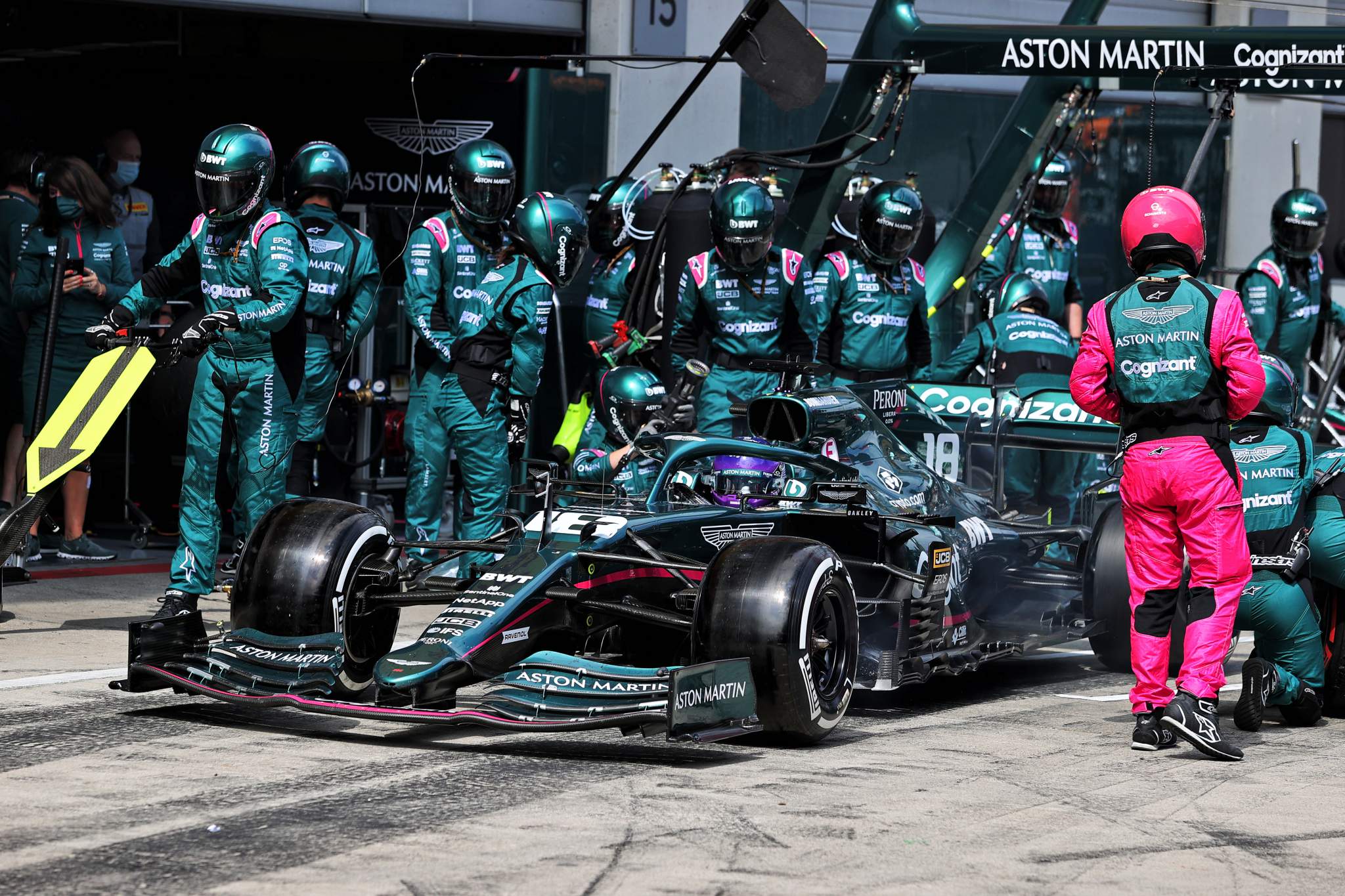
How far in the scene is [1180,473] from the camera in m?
6.95

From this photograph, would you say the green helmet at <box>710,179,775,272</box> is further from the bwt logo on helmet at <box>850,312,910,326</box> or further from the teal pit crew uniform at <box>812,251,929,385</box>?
the bwt logo on helmet at <box>850,312,910,326</box>

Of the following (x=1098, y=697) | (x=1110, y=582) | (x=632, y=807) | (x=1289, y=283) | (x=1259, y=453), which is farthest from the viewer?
(x=1289, y=283)

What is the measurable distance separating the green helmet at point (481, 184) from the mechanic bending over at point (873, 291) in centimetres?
197

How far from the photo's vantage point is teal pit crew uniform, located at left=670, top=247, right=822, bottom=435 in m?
10.8

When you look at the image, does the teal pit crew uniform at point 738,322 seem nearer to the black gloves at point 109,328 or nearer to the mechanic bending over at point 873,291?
the mechanic bending over at point 873,291

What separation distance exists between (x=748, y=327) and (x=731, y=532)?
3565mm

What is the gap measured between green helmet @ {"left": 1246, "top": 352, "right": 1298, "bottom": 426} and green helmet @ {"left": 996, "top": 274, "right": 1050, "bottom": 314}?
4.42m

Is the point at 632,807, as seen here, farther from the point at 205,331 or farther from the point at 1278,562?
the point at 205,331

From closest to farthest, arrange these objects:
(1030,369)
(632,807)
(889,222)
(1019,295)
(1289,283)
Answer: (632,807) < (889,222) < (1030,369) < (1019,295) < (1289,283)

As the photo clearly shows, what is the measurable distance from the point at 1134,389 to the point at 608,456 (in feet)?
13.6

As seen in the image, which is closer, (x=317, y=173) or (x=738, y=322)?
(x=317, y=173)

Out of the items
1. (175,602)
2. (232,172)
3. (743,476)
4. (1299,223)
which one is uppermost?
(1299,223)

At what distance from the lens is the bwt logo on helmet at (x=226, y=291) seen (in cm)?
927

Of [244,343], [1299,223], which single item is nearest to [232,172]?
[244,343]
